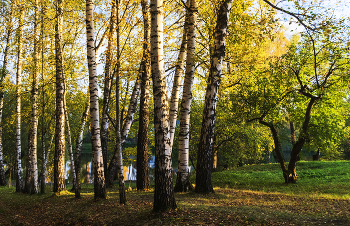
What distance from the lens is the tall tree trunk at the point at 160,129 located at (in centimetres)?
620

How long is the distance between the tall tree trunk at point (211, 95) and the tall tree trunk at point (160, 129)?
317 centimetres

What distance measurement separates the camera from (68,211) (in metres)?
8.44

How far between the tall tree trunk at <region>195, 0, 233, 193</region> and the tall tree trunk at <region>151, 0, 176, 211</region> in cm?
317

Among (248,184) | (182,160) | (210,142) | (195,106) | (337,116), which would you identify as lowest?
(248,184)

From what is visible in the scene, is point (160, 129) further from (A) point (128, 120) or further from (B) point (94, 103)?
(A) point (128, 120)

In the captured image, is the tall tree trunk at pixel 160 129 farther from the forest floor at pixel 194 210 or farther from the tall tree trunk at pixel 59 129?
the tall tree trunk at pixel 59 129

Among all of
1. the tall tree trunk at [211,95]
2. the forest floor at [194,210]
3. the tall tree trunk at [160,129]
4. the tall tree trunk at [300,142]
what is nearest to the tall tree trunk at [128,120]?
the forest floor at [194,210]

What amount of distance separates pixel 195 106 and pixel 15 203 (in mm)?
14753

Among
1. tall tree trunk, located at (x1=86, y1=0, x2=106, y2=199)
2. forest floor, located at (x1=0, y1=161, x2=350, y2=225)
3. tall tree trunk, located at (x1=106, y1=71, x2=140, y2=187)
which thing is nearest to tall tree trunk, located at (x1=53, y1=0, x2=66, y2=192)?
forest floor, located at (x1=0, y1=161, x2=350, y2=225)

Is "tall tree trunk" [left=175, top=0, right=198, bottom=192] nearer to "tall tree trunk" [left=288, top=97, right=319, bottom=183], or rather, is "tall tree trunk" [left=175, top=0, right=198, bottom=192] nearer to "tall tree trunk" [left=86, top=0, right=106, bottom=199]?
"tall tree trunk" [left=86, top=0, right=106, bottom=199]

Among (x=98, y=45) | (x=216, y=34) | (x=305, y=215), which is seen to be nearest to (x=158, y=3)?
(x=216, y=34)

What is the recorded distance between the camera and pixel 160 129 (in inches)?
248

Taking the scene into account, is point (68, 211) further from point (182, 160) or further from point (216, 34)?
point (216, 34)

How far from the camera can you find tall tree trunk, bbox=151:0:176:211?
6.20 metres
